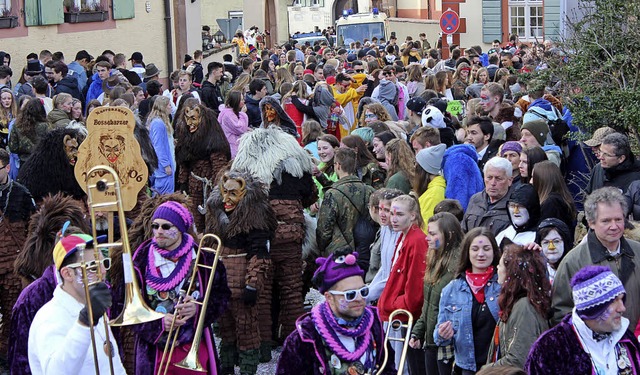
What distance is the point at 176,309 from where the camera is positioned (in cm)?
742

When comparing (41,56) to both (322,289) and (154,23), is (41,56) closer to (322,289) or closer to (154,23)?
(154,23)

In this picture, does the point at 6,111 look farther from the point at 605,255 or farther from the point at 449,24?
the point at 449,24

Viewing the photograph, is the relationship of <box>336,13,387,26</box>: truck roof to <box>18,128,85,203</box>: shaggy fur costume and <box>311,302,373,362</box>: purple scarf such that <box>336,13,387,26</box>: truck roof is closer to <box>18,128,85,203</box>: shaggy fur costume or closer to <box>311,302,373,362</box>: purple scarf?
<box>18,128,85,203</box>: shaggy fur costume

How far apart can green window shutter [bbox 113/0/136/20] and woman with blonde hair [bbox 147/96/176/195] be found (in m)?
11.8

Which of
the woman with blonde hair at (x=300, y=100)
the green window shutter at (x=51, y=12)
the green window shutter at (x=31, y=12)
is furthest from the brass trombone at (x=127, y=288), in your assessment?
the green window shutter at (x=51, y=12)

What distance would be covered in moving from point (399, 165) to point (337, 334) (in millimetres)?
4493

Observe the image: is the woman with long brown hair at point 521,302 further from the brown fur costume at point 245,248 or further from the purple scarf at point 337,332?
the brown fur costume at point 245,248

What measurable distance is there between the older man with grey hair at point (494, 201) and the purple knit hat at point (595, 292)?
2.65m

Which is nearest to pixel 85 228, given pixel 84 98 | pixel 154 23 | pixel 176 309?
pixel 176 309

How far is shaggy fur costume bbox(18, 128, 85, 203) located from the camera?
10758mm

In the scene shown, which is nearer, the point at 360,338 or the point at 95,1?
the point at 360,338

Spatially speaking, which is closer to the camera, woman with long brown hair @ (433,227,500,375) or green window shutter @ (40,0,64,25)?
woman with long brown hair @ (433,227,500,375)

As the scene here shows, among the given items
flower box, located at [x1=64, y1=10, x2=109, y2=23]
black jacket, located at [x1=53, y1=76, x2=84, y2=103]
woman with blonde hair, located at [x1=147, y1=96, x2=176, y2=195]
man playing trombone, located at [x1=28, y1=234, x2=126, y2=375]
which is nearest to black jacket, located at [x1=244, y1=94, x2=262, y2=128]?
woman with blonde hair, located at [x1=147, y1=96, x2=176, y2=195]

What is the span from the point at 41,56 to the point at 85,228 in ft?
41.3
